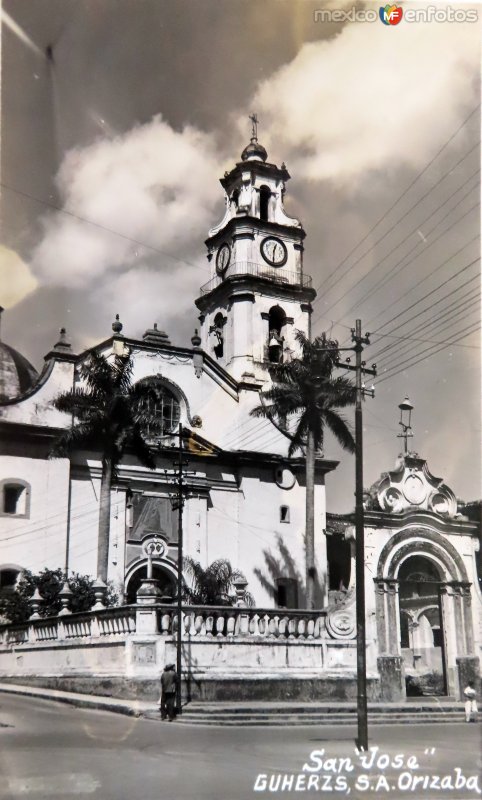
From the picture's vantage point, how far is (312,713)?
22.2 m

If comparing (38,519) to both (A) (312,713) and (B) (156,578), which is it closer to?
(B) (156,578)

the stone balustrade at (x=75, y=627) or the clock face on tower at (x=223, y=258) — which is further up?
the clock face on tower at (x=223, y=258)

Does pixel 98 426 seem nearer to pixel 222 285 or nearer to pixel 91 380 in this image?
pixel 91 380

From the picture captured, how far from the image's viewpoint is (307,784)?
11.9m

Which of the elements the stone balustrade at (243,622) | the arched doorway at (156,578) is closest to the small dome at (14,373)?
the arched doorway at (156,578)

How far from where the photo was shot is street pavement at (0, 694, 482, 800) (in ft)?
37.3

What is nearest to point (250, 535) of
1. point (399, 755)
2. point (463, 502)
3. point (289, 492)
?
point (289, 492)

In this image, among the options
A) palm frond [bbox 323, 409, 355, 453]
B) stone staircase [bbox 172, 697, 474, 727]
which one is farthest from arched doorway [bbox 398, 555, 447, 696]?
palm frond [bbox 323, 409, 355, 453]

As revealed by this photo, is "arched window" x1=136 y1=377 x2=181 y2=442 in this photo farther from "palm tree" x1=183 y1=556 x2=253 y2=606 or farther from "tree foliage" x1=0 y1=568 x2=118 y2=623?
"tree foliage" x1=0 y1=568 x2=118 y2=623

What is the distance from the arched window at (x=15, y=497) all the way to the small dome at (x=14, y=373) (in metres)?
4.78

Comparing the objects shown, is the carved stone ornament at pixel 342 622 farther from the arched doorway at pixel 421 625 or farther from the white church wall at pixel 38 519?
the white church wall at pixel 38 519

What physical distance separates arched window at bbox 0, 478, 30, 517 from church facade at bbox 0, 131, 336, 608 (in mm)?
46

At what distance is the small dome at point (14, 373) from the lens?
38781 millimetres

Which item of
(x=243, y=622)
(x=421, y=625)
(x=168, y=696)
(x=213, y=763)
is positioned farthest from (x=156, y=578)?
(x=213, y=763)
